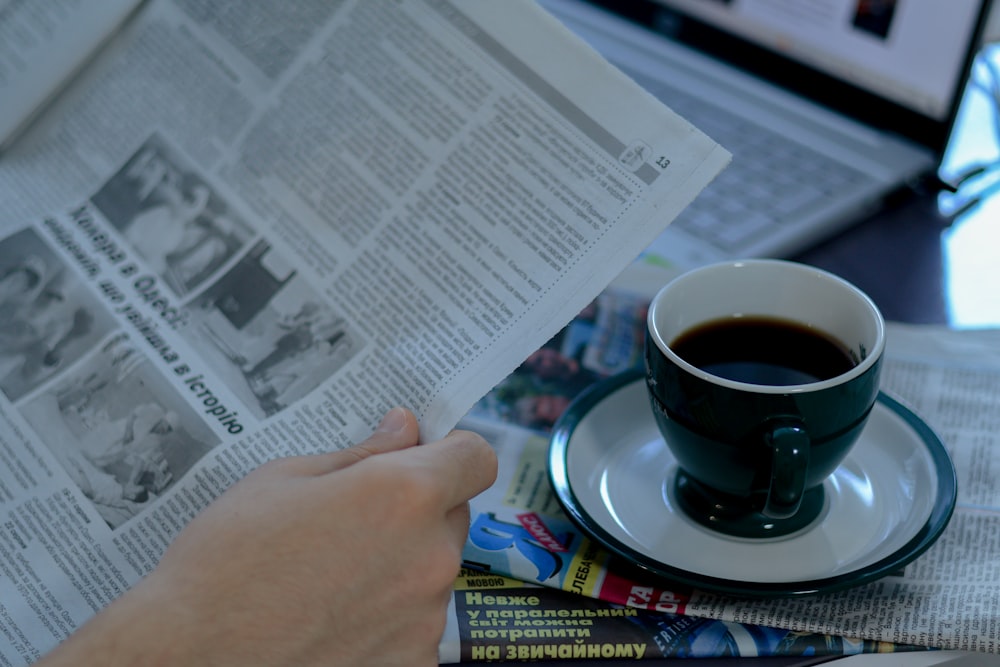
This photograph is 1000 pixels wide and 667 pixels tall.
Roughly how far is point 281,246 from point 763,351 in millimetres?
299

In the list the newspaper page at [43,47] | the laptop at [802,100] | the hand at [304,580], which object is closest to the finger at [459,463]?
the hand at [304,580]

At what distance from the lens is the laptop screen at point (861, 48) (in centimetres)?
79

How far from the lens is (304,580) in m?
0.40

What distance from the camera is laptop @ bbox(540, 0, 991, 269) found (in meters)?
0.79

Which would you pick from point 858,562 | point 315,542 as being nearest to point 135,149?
point 315,542

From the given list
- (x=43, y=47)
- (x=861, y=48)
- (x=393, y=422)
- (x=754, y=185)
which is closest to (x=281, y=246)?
(x=393, y=422)

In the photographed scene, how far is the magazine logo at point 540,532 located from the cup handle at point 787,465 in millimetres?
117

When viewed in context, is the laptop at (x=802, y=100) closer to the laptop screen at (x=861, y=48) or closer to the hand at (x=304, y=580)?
the laptop screen at (x=861, y=48)

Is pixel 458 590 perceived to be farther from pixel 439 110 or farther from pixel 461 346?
pixel 439 110

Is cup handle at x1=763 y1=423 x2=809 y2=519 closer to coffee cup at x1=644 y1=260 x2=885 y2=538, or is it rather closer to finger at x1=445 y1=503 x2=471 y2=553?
coffee cup at x1=644 y1=260 x2=885 y2=538

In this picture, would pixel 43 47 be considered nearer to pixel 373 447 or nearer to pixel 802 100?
pixel 373 447

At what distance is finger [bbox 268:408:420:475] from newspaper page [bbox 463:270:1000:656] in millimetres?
80

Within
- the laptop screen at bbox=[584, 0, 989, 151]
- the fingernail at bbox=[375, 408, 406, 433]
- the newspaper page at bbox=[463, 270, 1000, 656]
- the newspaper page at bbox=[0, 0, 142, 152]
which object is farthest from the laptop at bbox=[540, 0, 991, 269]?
the newspaper page at bbox=[0, 0, 142, 152]

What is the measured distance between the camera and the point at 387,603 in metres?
0.42
